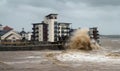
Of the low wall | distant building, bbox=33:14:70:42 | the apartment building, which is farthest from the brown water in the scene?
the apartment building

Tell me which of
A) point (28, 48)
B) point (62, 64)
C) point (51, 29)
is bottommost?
point (62, 64)

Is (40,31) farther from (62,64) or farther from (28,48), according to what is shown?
Answer: (62,64)

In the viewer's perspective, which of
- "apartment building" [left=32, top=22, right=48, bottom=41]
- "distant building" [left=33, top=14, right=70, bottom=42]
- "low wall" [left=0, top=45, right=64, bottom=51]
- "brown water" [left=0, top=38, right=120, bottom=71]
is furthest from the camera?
"apartment building" [left=32, top=22, right=48, bottom=41]

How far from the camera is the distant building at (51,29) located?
8406 cm

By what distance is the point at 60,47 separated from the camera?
66.2 meters

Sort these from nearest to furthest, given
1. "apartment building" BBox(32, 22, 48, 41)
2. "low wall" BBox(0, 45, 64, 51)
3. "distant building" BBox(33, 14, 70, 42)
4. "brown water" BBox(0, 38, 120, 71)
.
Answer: "brown water" BBox(0, 38, 120, 71)
"low wall" BBox(0, 45, 64, 51)
"distant building" BBox(33, 14, 70, 42)
"apartment building" BBox(32, 22, 48, 41)

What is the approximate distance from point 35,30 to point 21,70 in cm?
6723

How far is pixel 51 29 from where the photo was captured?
83.8 metres

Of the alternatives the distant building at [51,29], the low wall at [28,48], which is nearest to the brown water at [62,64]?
the low wall at [28,48]

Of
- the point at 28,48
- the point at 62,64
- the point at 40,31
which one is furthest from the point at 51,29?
the point at 62,64

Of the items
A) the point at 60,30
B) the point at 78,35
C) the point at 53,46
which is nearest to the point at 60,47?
the point at 53,46

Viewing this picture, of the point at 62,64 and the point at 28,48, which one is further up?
the point at 28,48

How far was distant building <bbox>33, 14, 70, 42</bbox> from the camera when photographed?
8406cm

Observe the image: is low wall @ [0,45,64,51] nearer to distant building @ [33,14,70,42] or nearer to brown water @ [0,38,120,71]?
distant building @ [33,14,70,42]
